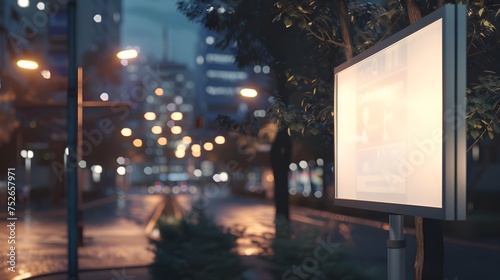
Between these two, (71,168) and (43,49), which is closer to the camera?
(71,168)

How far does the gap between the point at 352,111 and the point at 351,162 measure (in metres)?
0.60

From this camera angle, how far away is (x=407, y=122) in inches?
266

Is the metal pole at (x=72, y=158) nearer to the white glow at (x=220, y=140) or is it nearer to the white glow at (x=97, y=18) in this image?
the white glow at (x=220, y=140)

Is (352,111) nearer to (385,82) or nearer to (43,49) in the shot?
(385,82)

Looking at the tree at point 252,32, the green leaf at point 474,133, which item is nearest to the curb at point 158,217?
the tree at point 252,32

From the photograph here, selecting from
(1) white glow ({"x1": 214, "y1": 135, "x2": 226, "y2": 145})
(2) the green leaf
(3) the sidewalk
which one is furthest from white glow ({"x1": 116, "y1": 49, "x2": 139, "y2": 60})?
(1) white glow ({"x1": 214, "y1": 135, "x2": 226, "y2": 145})

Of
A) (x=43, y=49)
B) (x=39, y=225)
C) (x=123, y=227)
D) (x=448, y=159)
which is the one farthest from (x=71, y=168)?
(x=43, y=49)

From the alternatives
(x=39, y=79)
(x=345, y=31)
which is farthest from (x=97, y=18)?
(x=345, y=31)

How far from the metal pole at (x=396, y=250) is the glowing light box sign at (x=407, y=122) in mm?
345

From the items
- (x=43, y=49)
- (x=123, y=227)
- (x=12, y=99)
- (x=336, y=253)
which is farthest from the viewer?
(x=43, y=49)

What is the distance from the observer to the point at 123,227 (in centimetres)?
3675

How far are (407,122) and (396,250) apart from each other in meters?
1.65

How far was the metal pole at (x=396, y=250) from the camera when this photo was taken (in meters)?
7.69

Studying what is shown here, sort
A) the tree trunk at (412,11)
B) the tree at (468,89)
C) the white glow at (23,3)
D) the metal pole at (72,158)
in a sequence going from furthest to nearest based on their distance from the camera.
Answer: the white glow at (23,3) → the metal pole at (72,158) → the tree trunk at (412,11) → the tree at (468,89)
